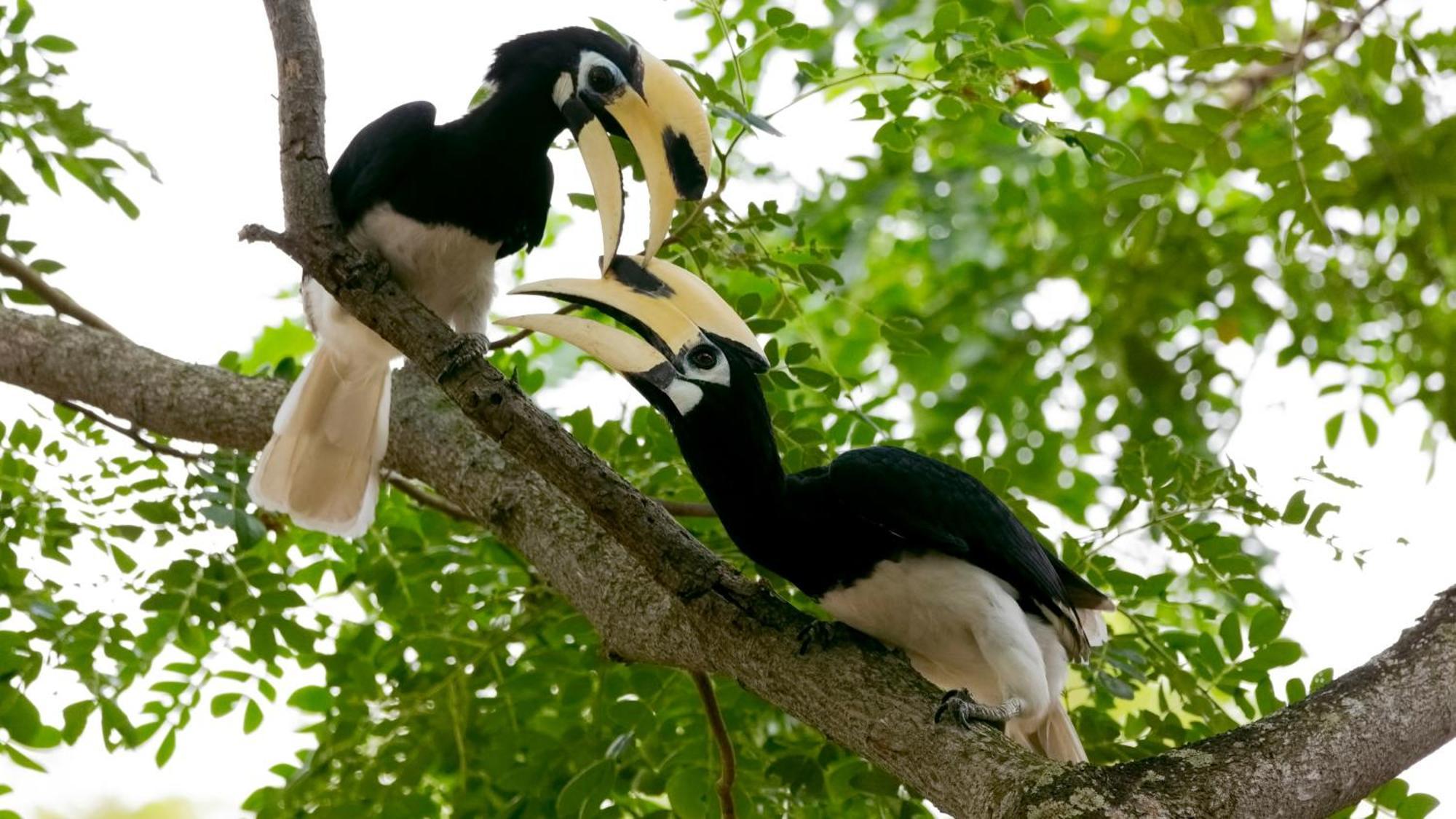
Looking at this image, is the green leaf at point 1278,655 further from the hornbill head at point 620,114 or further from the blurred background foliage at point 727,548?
the hornbill head at point 620,114

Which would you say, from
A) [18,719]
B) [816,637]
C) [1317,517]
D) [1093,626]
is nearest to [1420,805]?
[1317,517]

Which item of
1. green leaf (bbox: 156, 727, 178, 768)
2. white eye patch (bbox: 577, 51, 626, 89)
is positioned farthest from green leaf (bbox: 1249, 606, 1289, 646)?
green leaf (bbox: 156, 727, 178, 768)

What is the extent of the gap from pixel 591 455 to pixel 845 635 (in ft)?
1.72

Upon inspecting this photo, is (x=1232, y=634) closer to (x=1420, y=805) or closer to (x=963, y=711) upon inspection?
(x=1420, y=805)

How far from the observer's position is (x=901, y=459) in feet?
9.19

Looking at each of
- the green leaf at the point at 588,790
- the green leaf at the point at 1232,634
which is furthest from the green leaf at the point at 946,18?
the green leaf at the point at 588,790

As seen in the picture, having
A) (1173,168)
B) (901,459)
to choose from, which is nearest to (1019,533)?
(901,459)

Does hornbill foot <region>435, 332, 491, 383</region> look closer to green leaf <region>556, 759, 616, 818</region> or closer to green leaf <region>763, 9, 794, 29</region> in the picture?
green leaf <region>556, 759, 616, 818</region>

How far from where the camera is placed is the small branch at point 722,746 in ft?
9.08

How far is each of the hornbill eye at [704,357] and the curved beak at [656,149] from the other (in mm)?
196

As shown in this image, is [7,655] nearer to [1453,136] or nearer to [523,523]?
[523,523]

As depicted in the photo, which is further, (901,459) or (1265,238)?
(1265,238)

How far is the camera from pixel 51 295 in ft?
12.3

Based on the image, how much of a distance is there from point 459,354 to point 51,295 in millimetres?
1738
